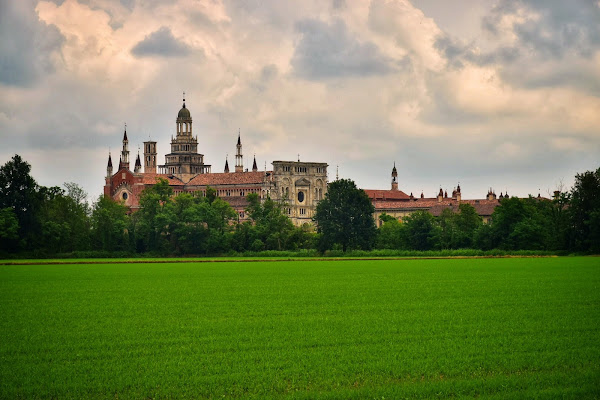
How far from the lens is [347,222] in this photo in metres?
114

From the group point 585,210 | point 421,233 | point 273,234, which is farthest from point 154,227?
point 585,210

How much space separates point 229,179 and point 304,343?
167 meters

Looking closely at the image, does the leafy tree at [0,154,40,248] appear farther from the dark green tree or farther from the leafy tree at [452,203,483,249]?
the leafy tree at [452,203,483,249]

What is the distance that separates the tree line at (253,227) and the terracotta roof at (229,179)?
54.1 meters

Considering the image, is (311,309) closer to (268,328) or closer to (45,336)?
(268,328)

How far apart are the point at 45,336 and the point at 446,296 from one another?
682 inches

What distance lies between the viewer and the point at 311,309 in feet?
101

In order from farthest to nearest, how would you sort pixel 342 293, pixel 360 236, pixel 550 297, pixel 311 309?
pixel 360 236 < pixel 342 293 < pixel 550 297 < pixel 311 309

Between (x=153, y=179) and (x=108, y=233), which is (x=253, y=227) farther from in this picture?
(x=153, y=179)

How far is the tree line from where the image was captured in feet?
308

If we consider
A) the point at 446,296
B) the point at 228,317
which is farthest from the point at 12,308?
the point at 446,296

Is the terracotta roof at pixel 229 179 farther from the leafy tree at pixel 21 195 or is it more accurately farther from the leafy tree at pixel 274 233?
the leafy tree at pixel 21 195

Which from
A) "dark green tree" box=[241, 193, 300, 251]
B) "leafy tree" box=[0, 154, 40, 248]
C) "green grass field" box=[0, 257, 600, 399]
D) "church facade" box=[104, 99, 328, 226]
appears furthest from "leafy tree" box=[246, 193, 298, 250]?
"green grass field" box=[0, 257, 600, 399]

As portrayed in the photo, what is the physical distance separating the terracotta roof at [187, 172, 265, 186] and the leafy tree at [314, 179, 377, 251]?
67196 millimetres
